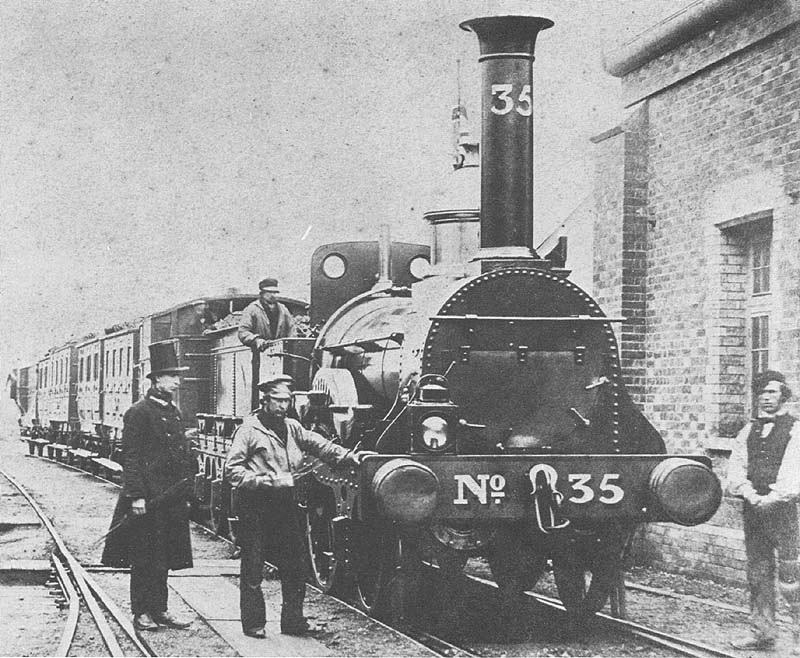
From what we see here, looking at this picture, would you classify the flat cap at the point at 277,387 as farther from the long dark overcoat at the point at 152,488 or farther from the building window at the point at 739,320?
the building window at the point at 739,320

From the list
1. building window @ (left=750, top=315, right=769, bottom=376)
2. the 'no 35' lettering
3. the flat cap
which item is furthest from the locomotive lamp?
building window @ (left=750, top=315, right=769, bottom=376)

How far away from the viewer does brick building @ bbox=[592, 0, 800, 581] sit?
309 inches

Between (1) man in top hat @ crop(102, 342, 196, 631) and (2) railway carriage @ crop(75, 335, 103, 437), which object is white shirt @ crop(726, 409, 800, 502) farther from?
(2) railway carriage @ crop(75, 335, 103, 437)

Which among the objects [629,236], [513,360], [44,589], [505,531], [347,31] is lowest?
[44,589]

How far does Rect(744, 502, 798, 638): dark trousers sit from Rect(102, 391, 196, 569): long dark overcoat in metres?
3.69

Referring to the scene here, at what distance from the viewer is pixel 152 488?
6.90 metres

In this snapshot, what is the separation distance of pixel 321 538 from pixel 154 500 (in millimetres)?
2139

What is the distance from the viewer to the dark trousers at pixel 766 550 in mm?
6586

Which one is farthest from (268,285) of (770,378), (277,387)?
(770,378)

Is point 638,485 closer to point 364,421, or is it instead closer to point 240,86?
point 364,421

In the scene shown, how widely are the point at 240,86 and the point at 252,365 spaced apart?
8.75 feet

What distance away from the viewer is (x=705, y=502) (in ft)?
20.8

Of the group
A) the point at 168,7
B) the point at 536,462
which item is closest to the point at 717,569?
the point at 536,462

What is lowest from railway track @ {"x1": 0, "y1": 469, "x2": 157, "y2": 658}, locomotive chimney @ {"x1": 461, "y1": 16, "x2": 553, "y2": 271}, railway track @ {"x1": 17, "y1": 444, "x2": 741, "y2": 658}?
railway track @ {"x1": 0, "y1": 469, "x2": 157, "y2": 658}
